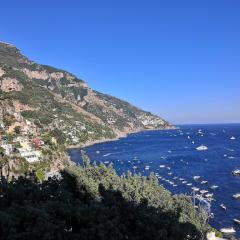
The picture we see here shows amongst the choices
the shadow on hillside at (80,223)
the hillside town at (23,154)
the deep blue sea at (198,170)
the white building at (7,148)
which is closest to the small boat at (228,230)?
the deep blue sea at (198,170)

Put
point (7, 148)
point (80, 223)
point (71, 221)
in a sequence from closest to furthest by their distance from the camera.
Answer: point (80, 223) → point (71, 221) → point (7, 148)

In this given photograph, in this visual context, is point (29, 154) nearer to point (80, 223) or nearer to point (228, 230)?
point (228, 230)

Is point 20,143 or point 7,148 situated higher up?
point 20,143

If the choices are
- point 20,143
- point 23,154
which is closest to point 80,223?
point 23,154

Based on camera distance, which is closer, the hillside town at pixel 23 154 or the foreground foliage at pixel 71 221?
the foreground foliage at pixel 71 221

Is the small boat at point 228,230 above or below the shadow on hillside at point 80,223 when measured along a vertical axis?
below

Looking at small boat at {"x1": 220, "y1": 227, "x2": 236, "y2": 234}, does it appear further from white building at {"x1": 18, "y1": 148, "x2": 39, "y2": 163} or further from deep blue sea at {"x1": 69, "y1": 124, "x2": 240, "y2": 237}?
white building at {"x1": 18, "y1": 148, "x2": 39, "y2": 163}

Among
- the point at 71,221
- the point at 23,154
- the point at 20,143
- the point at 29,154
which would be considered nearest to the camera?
the point at 71,221

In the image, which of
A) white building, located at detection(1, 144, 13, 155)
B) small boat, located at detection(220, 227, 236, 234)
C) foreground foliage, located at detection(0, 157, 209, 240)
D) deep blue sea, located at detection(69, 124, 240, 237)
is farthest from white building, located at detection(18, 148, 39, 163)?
foreground foliage, located at detection(0, 157, 209, 240)

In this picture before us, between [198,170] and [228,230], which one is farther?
[198,170]

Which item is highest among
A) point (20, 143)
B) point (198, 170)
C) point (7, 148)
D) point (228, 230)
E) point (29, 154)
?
point (20, 143)

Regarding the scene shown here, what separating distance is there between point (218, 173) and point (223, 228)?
179 ft

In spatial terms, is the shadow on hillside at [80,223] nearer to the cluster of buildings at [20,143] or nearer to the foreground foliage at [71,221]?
the foreground foliage at [71,221]

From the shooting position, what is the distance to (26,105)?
195 metres
